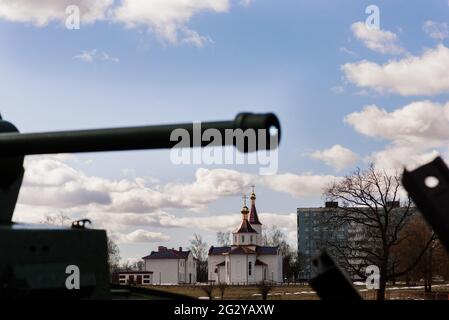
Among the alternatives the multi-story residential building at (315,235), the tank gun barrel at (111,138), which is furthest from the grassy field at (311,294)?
the tank gun barrel at (111,138)

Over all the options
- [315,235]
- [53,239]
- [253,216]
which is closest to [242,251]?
[253,216]

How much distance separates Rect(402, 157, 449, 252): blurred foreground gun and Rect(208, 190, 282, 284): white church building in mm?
112890

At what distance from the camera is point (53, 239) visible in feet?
20.1

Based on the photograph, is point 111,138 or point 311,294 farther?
point 311,294

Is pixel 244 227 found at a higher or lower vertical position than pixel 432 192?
higher

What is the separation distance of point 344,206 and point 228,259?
265 feet

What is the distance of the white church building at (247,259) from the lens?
119 meters

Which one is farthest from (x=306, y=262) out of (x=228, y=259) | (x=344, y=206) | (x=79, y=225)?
(x=79, y=225)

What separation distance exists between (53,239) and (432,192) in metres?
3.57

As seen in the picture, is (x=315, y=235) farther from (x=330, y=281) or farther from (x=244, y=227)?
(x=330, y=281)

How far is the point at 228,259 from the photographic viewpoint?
397 feet

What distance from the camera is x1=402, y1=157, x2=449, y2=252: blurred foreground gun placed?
3674 mm
